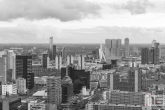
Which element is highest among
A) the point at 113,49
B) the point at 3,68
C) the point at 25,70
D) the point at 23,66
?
the point at 113,49

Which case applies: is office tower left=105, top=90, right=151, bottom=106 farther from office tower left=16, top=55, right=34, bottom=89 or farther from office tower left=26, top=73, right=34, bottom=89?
office tower left=16, top=55, right=34, bottom=89

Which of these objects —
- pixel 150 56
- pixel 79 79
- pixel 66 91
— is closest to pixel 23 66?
pixel 79 79

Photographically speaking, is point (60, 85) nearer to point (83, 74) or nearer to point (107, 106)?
point (107, 106)

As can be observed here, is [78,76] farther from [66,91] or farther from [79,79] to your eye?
[66,91]

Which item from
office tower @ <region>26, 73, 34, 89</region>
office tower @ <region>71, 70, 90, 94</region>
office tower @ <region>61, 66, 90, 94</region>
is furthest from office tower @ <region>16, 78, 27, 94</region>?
office tower @ <region>71, 70, 90, 94</region>

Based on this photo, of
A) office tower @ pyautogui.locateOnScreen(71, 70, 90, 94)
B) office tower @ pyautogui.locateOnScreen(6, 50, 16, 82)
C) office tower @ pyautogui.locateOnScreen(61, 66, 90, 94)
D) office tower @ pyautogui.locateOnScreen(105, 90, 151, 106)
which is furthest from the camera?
office tower @ pyautogui.locateOnScreen(6, 50, 16, 82)
